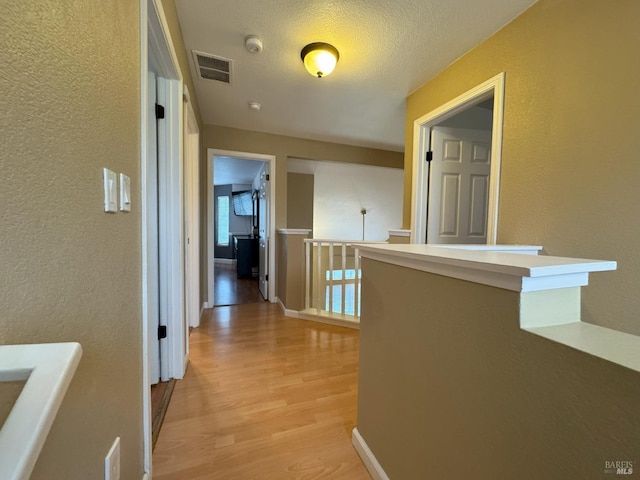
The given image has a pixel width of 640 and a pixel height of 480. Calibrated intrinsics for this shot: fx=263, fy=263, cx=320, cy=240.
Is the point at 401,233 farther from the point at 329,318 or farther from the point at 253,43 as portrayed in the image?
the point at 253,43

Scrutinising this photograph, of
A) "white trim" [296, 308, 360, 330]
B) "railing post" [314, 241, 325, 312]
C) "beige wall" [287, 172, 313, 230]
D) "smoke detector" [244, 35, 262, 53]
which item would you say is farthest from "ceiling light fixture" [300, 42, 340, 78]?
"beige wall" [287, 172, 313, 230]

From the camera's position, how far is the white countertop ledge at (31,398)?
28cm

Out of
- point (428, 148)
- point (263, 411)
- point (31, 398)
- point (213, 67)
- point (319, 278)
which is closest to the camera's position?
point (31, 398)

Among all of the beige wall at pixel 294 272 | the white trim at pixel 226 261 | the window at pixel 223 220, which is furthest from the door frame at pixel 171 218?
the window at pixel 223 220

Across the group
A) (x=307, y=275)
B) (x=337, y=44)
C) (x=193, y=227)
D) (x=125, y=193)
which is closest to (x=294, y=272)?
(x=307, y=275)

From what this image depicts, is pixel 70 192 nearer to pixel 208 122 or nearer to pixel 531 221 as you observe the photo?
pixel 531 221

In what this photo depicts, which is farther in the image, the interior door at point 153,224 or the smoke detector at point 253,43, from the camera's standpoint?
the smoke detector at point 253,43

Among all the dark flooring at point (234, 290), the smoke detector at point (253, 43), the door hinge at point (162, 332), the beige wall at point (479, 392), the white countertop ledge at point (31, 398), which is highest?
the smoke detector at point (253, 43)

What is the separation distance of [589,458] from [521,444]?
13 centimetres

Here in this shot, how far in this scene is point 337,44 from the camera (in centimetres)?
186

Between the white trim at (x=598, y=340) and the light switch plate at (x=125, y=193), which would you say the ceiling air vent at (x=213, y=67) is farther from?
the white trim at (x=598, y=340)

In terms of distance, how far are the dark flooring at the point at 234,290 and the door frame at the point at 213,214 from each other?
27 centimetres

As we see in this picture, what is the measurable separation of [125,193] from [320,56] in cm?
162

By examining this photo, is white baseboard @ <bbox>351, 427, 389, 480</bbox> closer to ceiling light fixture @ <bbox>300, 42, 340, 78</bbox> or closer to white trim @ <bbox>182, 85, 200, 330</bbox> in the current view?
white trim @ <bbox>182, 85, 200, 330</bbox>
